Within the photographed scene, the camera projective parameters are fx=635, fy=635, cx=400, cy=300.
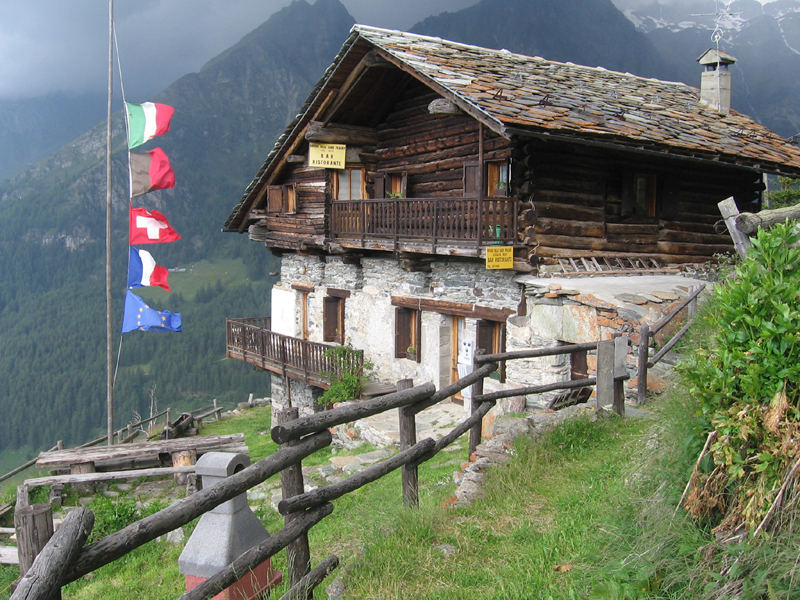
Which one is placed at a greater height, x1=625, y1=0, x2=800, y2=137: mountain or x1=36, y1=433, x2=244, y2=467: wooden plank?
x1=625, y1=0, x2=800, y2=137: mountain

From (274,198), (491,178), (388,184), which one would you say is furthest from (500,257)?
(274,198)

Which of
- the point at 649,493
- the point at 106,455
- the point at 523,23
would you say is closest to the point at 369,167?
the point at 106,455

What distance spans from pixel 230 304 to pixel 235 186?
41494 millimetres

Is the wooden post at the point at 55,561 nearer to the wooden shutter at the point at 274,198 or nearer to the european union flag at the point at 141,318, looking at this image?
the european union flag at the point at 141,318

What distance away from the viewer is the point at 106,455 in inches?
512

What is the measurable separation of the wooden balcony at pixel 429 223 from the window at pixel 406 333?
1859 millimetres

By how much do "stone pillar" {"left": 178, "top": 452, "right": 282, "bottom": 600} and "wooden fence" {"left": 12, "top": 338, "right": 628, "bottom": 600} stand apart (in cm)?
20

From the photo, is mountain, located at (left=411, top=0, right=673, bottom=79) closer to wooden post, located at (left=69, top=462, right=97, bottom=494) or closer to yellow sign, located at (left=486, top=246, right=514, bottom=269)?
yellow sign, located at (left=486, top=246, right=514, bottom=269)

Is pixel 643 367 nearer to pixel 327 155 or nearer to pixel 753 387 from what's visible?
pixel 753 387

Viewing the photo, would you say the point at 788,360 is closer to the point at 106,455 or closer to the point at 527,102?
the point at 527,102

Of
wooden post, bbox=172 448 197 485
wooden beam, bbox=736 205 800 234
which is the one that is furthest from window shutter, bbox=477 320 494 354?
wooden beam, bbox=736 205 800 234

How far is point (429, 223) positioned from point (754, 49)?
89242 millimetres

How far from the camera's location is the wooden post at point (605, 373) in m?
7.04

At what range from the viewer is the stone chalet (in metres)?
10.5
